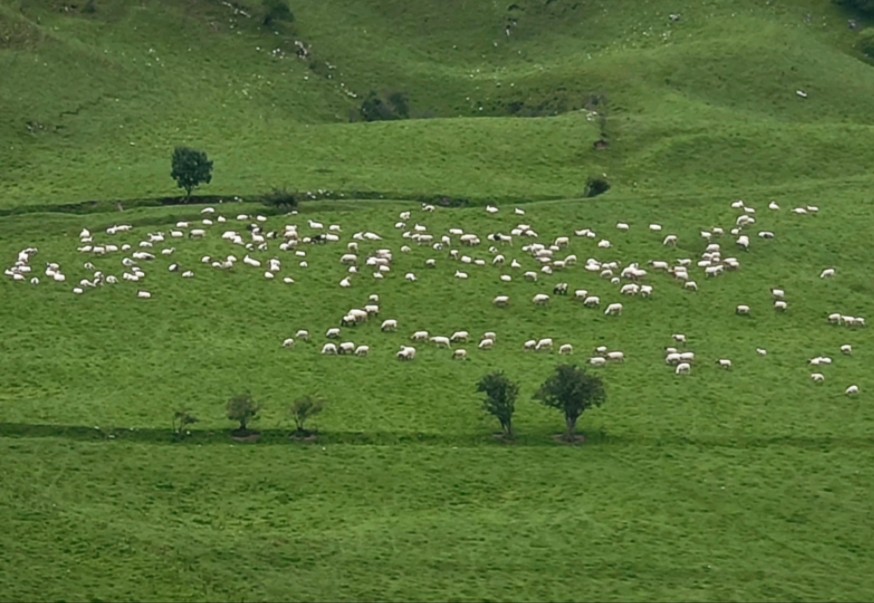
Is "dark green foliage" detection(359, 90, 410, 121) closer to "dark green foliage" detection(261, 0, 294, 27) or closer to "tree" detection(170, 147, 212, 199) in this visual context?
"dark green foliage" detection(261, 0, 294, 27)

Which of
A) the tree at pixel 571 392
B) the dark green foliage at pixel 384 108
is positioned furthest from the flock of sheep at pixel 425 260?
the dark green foliage at pixel 384 108

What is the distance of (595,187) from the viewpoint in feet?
373

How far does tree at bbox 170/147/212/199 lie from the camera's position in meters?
107

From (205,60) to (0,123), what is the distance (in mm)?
20477

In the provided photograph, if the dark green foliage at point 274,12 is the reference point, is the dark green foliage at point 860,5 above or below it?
above

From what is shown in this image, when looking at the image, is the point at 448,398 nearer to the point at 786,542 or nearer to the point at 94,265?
the point at 786,542

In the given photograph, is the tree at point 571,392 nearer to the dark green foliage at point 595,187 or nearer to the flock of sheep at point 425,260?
the flock of sheep at point 425,260

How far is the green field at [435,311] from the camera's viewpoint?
2699 inches

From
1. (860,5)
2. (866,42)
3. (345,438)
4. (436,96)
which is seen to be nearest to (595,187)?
(436,96)

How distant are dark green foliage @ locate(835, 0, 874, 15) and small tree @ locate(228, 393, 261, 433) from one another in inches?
3487

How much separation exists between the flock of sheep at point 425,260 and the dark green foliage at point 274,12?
4167cm

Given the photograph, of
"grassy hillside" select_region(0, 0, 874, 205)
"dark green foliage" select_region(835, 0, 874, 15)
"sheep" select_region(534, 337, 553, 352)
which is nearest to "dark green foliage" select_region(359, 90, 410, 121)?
"grassy hillside" select_region(0, 0, 874, 205)

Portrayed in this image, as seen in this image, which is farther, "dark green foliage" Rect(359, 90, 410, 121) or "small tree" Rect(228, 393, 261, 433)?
"dark green foliage" Rect(359, 90, 410, 121)

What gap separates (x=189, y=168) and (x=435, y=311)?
900 inches
